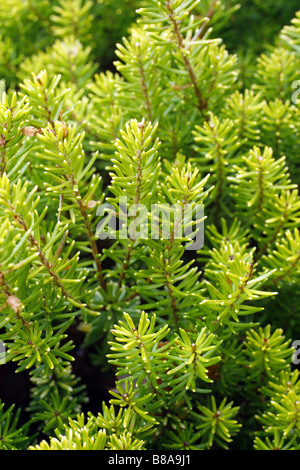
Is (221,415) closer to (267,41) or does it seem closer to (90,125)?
(90,125)

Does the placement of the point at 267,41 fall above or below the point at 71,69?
above

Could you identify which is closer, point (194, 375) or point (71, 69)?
point (194, 375)

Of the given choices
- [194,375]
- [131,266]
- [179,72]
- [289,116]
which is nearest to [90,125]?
[179,72]

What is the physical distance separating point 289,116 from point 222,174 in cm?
20

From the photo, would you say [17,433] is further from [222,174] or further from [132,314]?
[222,174]

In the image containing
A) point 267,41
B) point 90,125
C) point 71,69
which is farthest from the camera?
point 267,41

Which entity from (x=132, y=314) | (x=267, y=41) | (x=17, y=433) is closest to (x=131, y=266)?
(x=132, y=314)

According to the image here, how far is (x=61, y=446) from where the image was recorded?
69 centimetres

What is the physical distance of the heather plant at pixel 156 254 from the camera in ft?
2.52

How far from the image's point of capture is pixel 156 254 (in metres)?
0.83

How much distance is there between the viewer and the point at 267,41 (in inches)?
59.6

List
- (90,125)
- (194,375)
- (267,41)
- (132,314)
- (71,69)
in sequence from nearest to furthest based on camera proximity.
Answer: (194,375) → (132,314) → (90,125) → (71,69) → (267,41)

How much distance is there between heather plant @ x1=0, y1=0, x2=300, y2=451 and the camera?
0.77 metres

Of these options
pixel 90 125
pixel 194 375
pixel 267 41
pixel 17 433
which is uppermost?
pixel 267 41
